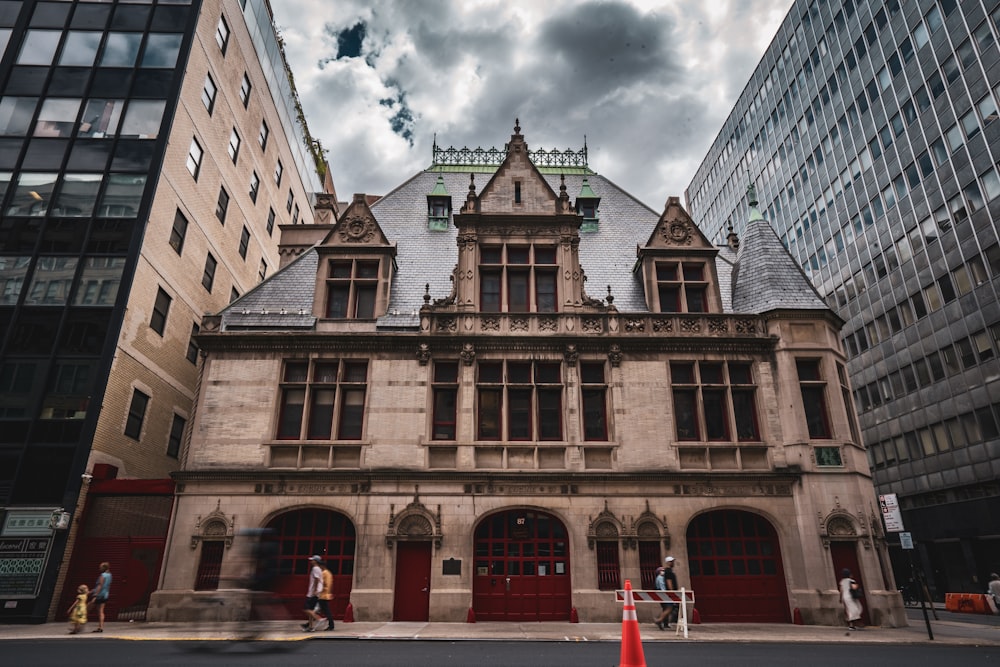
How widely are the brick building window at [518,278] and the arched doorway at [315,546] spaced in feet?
31.9

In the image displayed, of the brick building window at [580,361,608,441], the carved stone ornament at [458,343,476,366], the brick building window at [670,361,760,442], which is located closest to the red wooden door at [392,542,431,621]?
the carved stone ornament at [458,343,476,366]

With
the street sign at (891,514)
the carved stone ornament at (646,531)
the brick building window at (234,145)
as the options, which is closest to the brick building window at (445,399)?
the carved stone ornament at (646,531)

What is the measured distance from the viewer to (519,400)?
2181cm

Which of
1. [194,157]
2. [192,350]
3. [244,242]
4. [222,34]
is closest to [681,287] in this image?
[192,350]

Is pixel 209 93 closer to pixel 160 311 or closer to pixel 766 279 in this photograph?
pixel 160 311

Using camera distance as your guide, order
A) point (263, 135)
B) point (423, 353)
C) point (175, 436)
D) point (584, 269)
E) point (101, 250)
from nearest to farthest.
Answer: point (423, 353), point (101, 250), point (584, 269), point (175, 436), point (263, 135)

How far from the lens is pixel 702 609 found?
63.4ft

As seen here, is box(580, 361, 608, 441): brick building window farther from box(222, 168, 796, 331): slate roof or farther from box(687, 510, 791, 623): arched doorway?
box(687, 510, 791, 623): arched doorway

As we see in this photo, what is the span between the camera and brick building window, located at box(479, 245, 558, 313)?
2336cm

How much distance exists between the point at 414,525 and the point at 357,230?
12.2 m

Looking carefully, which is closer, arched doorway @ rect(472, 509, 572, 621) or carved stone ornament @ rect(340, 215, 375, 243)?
arched doorway @ rect(472, 509, 572, 621)

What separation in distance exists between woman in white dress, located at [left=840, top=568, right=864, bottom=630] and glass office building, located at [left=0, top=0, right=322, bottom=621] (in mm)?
22396

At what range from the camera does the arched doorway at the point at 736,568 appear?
19.3 m

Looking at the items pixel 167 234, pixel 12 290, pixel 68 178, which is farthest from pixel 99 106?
pixel 12 290
